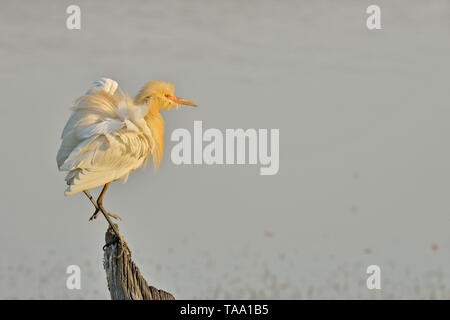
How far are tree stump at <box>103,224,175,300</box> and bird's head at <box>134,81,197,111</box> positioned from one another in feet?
4.47

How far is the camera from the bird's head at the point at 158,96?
5.52 meters

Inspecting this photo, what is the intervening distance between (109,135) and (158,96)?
0.73 meters

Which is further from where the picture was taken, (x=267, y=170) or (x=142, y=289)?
(x=267, y=170)

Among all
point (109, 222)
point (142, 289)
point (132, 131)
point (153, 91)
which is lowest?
point (142, 289)

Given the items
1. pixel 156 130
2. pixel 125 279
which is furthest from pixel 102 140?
pixel 125 279

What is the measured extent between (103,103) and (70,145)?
0.49 m

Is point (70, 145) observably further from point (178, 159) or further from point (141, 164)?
point (178, 159)

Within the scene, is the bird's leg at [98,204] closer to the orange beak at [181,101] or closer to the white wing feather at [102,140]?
the white wing feather at [102,140]

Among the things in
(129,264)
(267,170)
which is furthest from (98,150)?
(267,170)

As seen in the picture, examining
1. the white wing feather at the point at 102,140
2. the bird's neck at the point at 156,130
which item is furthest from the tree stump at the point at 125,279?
the bird's neck at the point at 156,130

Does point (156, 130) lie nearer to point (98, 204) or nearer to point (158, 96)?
point (158, 96)

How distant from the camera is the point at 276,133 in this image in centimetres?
654

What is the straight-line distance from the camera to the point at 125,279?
4.66 meters

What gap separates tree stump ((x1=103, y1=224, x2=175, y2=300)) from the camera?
4641mm
